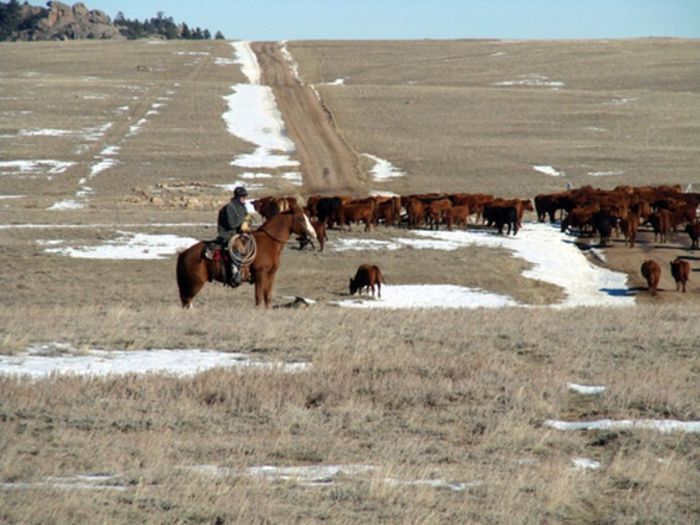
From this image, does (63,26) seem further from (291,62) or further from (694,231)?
(694,231)

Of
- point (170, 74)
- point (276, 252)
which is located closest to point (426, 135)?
point (170, 74)

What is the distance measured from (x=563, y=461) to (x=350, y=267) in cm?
1921

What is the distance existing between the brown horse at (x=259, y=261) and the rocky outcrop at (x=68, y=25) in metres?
163

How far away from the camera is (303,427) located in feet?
26.8

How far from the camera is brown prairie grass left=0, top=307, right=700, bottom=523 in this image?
6.31 meters

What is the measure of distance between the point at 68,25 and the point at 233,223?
170 metres

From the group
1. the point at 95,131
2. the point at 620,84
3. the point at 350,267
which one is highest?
the point at 620,84

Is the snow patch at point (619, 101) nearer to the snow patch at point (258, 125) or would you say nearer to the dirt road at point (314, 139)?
the dirt road at point (314, 139)

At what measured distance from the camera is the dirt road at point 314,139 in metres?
50.1

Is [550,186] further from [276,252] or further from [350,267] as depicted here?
[276,252]

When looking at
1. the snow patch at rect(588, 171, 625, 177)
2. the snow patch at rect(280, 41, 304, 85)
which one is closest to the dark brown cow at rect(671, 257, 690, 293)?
the snow patch at rect(588, 171, 625, 177)

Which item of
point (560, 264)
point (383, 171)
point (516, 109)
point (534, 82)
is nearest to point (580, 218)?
point (560, 264)

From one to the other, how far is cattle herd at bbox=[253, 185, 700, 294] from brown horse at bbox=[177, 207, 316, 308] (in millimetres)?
15818

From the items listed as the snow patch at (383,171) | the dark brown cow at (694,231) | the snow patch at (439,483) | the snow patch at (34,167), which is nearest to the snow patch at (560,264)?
the dark brown cow at (694,231)
